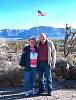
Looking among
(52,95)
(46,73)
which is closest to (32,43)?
(46,73)

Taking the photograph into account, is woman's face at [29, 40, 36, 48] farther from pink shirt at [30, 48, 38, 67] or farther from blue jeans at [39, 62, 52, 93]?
blue jeans at [39, 62, 52, 93]

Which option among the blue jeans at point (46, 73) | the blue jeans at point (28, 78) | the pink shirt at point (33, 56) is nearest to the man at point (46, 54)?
the blue jeans at point (46, 73)

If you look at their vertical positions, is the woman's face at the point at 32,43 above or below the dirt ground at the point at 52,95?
above

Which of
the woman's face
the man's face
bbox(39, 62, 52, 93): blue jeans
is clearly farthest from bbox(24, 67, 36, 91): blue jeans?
the man's face

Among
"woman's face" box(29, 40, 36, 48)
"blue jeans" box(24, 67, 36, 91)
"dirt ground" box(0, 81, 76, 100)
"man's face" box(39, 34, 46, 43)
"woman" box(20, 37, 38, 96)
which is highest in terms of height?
"man's face" box(39, 34, 46, 43)

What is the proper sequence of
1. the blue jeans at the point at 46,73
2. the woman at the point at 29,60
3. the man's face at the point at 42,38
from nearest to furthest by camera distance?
the man's face at the point at 42,38 → the woman at the point at 29,60 → the blue jeans at the point at 46,73

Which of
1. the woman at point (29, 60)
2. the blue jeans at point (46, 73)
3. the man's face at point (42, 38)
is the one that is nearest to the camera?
the man's face at point (42, 38)

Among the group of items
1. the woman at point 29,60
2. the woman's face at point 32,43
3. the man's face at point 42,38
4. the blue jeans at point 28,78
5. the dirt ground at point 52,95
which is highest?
the man's face at point 42,38

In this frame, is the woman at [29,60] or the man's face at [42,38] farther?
the woman at [29,60]

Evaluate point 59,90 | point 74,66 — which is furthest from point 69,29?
point 59,90

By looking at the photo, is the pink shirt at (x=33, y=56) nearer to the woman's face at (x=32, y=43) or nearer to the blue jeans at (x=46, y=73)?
the woman's face at (x=32, y=43)

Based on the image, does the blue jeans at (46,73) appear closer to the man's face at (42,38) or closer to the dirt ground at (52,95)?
the dirt ground at (52,95)

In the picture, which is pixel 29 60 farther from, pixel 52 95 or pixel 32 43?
pixel 52 95

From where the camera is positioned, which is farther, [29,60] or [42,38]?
[29,60]
